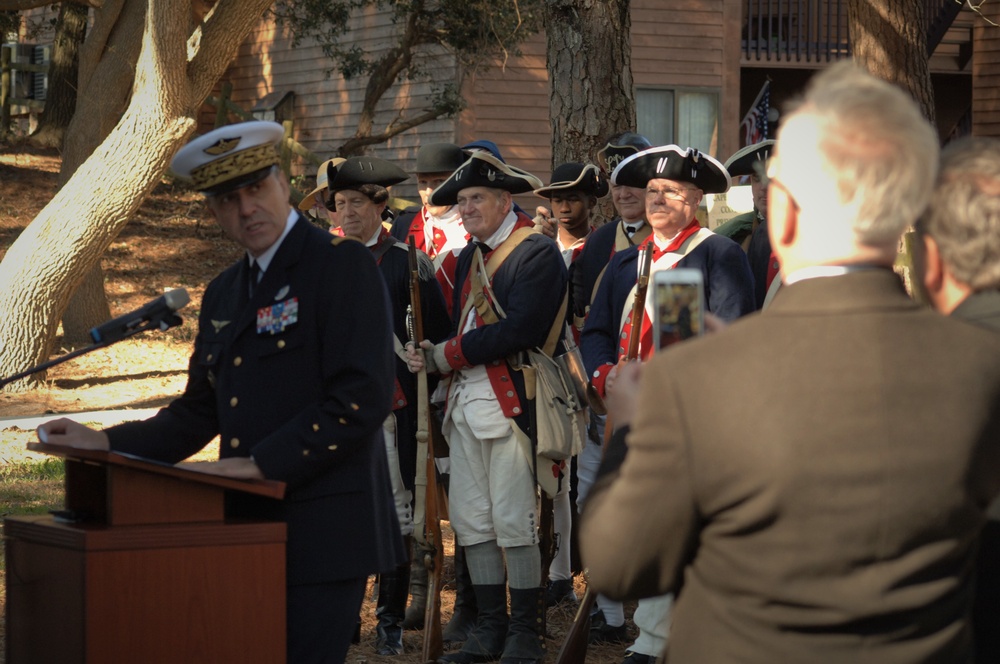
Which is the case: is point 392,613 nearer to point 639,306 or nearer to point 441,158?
point 639,306

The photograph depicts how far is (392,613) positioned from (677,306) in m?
4.36

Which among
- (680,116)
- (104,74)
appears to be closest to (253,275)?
(104,74)

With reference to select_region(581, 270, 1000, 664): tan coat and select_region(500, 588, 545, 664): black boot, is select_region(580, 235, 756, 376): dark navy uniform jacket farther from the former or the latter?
select_region(581, 270, 1000, 664): tan coat

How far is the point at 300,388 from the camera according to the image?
11.2ft

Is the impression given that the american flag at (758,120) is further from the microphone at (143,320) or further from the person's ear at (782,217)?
the person's ear at (782,217)

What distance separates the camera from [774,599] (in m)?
2.08

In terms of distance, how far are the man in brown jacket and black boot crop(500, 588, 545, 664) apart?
380 centimetres

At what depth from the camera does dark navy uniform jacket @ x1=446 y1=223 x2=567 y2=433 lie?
19.1 feet

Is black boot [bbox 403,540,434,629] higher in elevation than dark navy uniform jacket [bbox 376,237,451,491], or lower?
lower

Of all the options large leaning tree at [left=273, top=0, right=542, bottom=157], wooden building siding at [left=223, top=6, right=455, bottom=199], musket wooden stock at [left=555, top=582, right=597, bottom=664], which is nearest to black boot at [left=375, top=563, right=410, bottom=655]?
musket wooden stock at [left=555, top=582, right=597, bottom=664]

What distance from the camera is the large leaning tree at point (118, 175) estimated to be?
12047 millimetres

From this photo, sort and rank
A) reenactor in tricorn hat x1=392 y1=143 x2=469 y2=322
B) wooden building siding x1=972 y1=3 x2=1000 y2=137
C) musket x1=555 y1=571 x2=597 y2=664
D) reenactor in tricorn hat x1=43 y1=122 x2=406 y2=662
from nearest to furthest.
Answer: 1. reenactor in tricorn hat x1=43 y1=122 x2=406 y2=662
2. musket x1=555 y1=571 x2=597 y2=664
3. reenactor in tricorn hat x1=392 y1=143 x2=469 y2=322
4. wooden building siding x1=972 y1=3 x2=1000 y2=137

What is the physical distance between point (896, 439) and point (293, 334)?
1.78 metres

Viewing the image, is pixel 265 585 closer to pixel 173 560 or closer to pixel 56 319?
pixel 173 560
